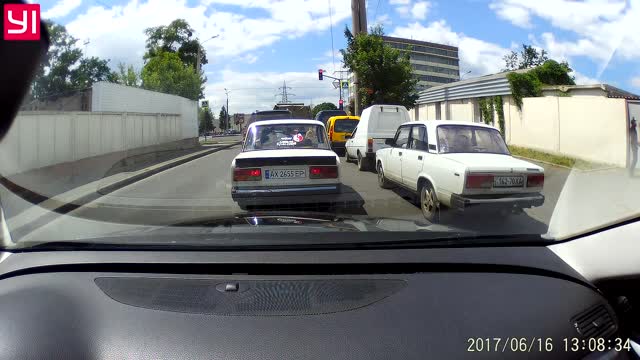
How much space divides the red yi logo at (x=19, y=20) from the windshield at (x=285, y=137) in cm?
374

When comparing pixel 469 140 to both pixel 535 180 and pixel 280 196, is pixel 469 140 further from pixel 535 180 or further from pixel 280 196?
pixel 280 196

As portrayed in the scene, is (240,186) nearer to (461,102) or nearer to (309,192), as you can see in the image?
(309,192)

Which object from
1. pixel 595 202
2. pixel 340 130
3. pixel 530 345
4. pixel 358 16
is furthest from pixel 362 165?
pixel 358 16

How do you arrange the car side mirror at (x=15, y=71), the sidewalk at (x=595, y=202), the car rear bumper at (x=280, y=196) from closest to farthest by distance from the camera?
the sidewalk at (x=595, y=202) → the car side mirror at (x=15, y=71) → the car rear bumper at (x=280, y=196)

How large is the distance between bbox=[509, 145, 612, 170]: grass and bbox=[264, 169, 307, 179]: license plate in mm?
2992

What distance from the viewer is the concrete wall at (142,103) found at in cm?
1661

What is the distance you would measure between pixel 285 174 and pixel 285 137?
1645 mm

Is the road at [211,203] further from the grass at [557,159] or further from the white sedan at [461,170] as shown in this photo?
the white sedan at [461,170]

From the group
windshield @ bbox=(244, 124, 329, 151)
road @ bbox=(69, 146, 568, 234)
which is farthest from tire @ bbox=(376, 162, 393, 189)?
windshield @ bbox=(244, 124, 329, 151)

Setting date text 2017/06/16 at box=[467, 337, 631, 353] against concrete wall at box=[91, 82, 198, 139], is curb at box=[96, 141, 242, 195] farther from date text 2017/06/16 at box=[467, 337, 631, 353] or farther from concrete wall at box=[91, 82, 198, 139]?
date text 2017/06/16 at box=[467, 337, 631, 353]

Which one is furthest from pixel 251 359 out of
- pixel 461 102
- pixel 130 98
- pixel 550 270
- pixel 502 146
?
pixel 130 98

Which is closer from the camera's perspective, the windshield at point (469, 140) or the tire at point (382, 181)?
the windshield at point (469, 140)

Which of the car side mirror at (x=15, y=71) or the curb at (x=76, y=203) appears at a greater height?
the car side mirror at (x=15, y=71)

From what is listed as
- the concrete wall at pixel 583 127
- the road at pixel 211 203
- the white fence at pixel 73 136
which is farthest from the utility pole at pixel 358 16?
the concrete wall at pixel 583 127
